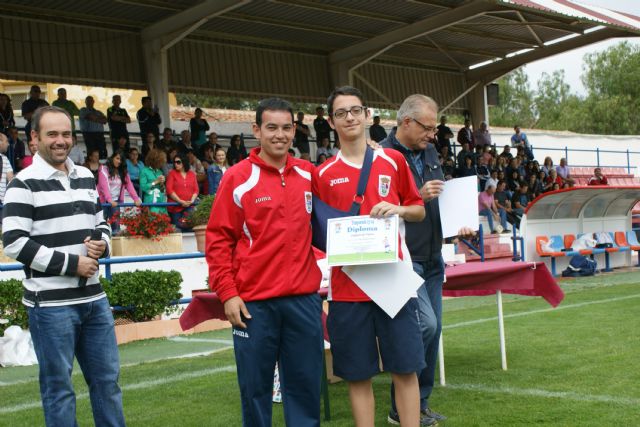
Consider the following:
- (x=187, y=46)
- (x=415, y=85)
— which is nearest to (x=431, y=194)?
(x=187, y=46)

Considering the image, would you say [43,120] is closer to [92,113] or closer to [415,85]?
[92,113]

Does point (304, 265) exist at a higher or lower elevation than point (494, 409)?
higher

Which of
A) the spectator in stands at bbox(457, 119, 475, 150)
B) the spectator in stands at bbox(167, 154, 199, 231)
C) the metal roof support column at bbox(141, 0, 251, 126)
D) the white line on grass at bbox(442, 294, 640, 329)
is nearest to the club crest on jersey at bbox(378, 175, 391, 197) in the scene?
the white line on grass at bbox(442, 294, 640, 329)

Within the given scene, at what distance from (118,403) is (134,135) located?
18215 mm

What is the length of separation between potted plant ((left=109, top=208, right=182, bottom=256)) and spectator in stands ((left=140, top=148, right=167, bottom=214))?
1092mm

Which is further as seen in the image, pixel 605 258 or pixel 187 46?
pixel 187 46

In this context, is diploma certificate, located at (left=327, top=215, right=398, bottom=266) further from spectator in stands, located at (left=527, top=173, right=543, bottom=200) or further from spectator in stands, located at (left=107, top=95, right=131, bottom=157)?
spectator in stands, located at (left=527, top=173, right=543, bottom=200)

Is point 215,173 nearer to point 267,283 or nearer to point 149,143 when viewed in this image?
point 149,143

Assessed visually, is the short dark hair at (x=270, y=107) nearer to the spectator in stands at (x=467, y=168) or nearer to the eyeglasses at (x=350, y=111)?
the eyeglasses at (x=350, y=111)

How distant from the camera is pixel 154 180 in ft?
55.6

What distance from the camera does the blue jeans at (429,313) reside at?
5707 mm

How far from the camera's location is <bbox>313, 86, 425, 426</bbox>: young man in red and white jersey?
4730mm

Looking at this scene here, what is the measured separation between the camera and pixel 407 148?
587 cm

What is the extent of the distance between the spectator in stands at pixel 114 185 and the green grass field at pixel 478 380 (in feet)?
15.7
